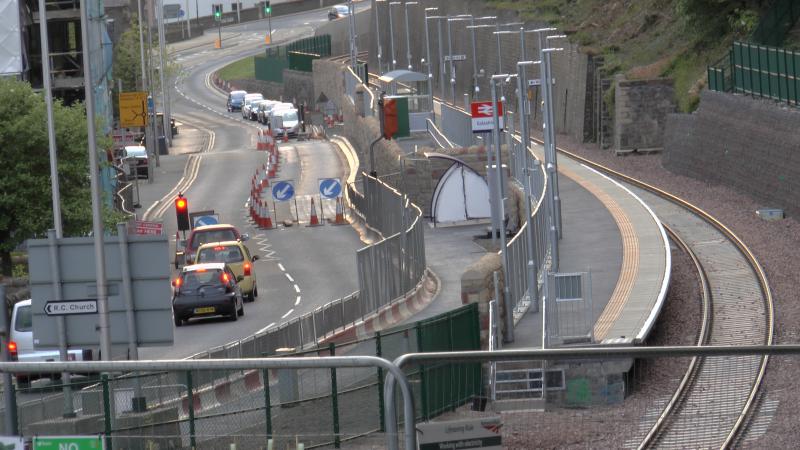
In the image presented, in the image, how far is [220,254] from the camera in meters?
37.6

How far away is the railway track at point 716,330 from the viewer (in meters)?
7.56

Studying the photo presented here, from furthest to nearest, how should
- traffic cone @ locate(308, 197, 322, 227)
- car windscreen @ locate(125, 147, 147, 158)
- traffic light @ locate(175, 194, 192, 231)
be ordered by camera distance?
car windscreen @ locate(125, 147, 147, 158) < traffic cone @ locate(308, 197, 322, 227) < traffic light @ locate(175, 194, 192, 231)

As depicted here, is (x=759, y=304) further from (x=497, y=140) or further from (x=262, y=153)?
(x=262, y=153)

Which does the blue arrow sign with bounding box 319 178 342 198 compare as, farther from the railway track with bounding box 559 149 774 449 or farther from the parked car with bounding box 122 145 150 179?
the parked car with bounding box 122 145 150 179

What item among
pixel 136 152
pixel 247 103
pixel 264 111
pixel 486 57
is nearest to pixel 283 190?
pixel 136 152

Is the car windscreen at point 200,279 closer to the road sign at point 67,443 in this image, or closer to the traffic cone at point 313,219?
the traffic cone at point 313,219

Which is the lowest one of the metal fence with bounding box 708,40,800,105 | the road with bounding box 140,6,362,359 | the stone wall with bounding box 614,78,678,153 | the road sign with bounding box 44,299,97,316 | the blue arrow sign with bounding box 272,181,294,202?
the road with bounding box 140,6,362,359

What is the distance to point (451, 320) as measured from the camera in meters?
21.6

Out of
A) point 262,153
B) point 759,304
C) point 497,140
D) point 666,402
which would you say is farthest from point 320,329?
point 262,153

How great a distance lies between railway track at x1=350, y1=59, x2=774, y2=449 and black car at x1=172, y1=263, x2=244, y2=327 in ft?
35.7

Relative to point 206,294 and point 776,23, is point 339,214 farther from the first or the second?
point 776,23

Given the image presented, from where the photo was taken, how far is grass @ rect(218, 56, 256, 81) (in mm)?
129875

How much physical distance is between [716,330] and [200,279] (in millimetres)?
12912

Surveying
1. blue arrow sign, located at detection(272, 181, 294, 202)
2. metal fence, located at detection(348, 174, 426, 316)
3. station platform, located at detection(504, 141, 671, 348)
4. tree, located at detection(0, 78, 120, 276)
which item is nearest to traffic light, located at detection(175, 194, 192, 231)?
blue arrow sign, located at detection(272, 181, 294, 202)
